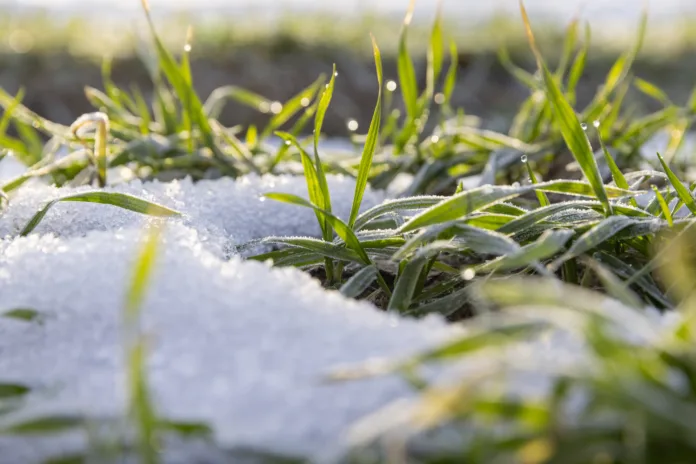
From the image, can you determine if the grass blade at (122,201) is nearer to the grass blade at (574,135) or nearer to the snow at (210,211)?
the snow at (210,211)

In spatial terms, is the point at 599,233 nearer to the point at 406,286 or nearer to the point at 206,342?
the point at 406,286

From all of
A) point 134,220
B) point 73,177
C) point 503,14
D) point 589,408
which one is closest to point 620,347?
point 589,408

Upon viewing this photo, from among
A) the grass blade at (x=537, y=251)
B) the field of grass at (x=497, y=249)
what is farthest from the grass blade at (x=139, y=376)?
the grass blade at (x=537, y=251)

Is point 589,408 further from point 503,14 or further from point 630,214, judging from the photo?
point 503,14

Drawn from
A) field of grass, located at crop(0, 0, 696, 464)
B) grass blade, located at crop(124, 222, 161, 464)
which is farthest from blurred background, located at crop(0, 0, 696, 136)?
grass blade, located at crop(124, 222, 161, 464)

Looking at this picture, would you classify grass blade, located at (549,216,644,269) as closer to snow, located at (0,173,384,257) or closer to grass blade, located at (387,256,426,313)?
grass blade, located at (387,256,426,313)
